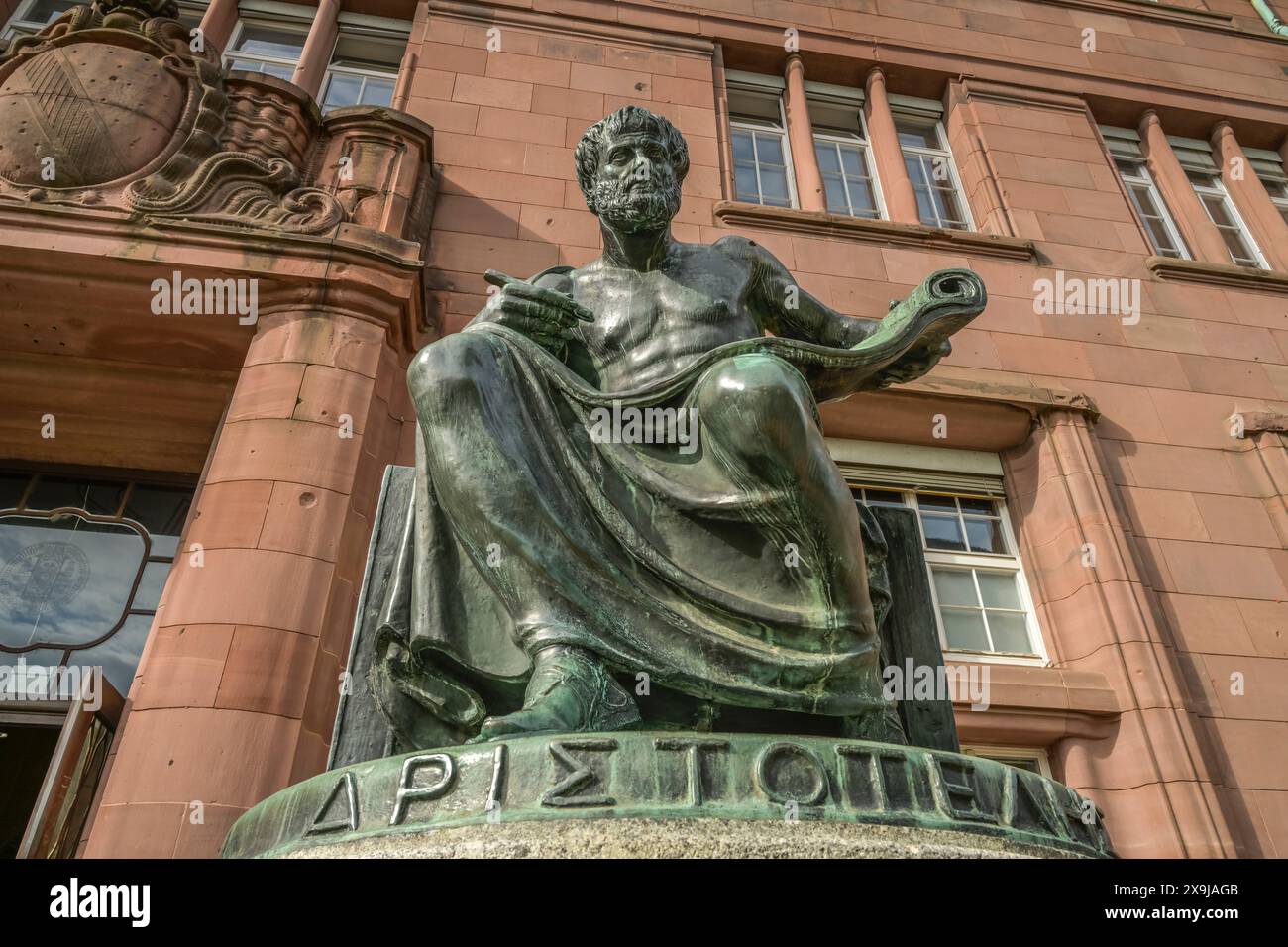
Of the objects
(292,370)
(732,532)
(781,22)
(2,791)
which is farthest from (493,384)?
(781,22)

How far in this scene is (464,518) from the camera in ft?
7.25

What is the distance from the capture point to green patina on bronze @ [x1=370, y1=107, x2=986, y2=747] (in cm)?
210

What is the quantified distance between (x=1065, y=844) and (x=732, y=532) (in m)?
1.04

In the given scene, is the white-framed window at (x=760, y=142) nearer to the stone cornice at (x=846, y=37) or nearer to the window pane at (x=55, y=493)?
the stone cornice at (x=846, y=37)

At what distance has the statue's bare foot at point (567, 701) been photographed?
1.81m

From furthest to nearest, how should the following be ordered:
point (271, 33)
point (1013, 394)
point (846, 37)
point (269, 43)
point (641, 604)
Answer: point (846, 37) < point (271, 33) < point (269, 43) < point (1013, 394) < point (641, 604)

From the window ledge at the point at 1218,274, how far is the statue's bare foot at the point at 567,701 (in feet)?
28.8

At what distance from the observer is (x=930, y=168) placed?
Answer: 10.1m

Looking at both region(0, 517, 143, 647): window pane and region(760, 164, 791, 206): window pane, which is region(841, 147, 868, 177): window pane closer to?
region(760, 164, 791, 206): window pane

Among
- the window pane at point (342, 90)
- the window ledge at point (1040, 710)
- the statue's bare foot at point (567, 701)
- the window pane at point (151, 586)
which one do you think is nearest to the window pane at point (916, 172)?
the window ledge at point (1040, 710)

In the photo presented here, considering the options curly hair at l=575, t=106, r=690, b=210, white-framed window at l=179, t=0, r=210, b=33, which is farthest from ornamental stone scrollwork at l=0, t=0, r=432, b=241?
curly hair at l=575, t=106, r=690, b=210

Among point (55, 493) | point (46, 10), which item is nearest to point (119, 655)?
point (55, 493)

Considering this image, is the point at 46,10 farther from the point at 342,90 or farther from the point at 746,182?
the point at 746,182

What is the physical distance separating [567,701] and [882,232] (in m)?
7.45
